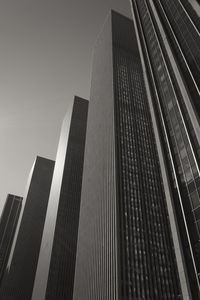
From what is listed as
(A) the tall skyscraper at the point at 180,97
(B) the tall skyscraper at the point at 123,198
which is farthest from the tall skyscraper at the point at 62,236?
(A) the tall skyscraper at the point at 180,97

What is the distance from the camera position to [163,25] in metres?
67.8

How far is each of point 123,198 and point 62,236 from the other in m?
60.8

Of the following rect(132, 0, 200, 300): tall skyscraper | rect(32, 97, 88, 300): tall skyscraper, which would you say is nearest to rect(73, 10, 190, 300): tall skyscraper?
rect(132, 0, 200, 300): tall skyscraper

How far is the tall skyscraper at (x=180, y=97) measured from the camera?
4116 cm

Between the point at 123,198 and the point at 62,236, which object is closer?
the point at 123,198

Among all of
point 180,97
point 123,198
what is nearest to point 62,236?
point 123,198

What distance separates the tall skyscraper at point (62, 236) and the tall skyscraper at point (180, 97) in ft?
340

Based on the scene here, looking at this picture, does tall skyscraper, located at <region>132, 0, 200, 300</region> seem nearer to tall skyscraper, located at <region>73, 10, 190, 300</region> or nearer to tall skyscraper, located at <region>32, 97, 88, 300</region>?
tall skyscraper, located at <region>73, 10, 190, 300</region>

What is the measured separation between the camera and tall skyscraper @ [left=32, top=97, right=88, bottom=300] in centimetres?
13462

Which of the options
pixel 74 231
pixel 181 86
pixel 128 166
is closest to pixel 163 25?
pixel 181 86

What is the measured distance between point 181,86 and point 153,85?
14013 mm

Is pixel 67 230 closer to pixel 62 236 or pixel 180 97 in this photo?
pixel 62 236

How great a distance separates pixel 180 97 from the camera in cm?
5438

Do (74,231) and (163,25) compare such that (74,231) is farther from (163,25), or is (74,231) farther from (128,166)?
(163,25)
